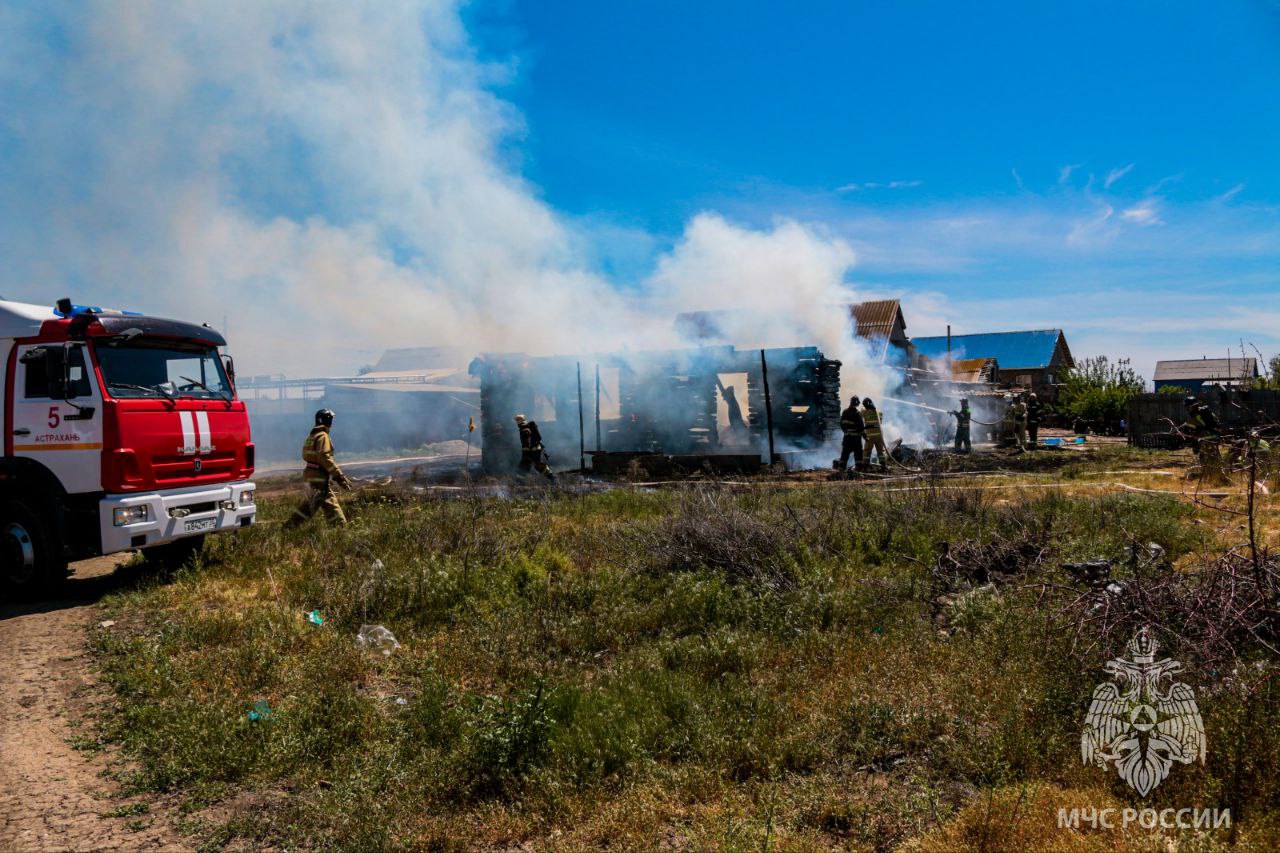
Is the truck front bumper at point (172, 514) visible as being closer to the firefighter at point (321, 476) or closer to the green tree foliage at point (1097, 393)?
the firefighter at point (321, 476)

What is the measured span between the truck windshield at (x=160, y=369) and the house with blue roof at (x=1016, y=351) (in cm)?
4336

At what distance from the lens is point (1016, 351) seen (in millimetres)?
49562

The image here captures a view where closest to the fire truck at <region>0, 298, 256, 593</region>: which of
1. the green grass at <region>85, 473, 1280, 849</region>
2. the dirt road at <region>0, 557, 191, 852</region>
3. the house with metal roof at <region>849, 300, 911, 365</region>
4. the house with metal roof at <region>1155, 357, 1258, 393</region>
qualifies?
the green grass at <region>85, 473, 1280, 849</region>

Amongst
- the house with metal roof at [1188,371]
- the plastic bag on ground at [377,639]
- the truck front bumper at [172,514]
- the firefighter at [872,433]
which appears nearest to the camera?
the plastic bag on ground at [377,639]

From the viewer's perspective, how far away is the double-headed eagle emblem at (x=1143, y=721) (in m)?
3.54

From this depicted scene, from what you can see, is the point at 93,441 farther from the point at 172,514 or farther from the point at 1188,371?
the point at 1188,371

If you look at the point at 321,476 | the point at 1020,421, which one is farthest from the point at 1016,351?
the point at 321,476

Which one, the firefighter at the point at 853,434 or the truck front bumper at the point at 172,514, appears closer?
the truck front bumper at the point at 172,514

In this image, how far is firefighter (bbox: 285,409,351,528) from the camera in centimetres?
1054

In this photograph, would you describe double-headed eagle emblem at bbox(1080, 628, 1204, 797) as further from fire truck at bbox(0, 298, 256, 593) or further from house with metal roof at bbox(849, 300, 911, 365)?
house with metal roof at bbox(849, 300, 911, 365)

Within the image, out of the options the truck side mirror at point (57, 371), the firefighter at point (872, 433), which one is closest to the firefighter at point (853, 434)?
the firefighter at point (872, 433)

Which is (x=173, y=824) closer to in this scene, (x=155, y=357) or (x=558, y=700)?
(x=558, y=700)

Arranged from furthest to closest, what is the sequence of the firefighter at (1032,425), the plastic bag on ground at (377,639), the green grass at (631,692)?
the firefighter at (1032,425) < the plastic bag on ground at (377,639) < the green grass at (631,692)

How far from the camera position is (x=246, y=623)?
659 centimetres
